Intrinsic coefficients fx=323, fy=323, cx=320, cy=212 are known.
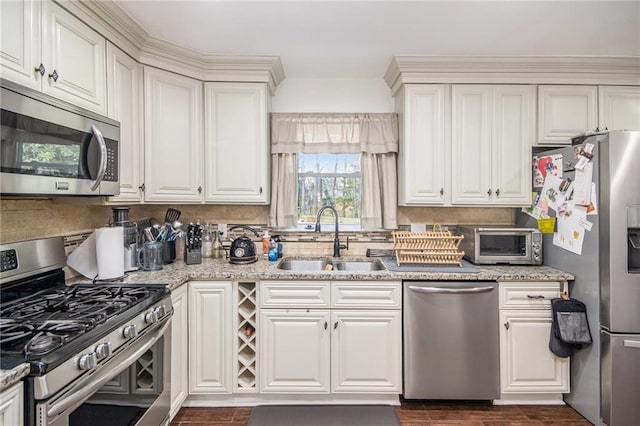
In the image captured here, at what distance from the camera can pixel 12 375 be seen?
97 centimetres

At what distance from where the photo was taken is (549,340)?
7.13 ft

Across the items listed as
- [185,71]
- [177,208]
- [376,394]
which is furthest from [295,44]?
[376,394]

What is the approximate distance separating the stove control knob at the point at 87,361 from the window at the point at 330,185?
194 cm

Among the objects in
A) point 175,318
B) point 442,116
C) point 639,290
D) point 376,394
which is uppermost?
point 442,116

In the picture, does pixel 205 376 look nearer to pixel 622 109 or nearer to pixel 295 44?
pixel 295 44

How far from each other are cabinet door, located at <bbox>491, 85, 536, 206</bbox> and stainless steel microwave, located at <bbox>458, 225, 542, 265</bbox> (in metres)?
0.27

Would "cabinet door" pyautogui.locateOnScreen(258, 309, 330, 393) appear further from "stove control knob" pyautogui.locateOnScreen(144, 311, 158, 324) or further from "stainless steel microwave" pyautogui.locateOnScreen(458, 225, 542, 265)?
"stainless steel microwave" pyautogui.locateOnScreen(458, 225, 542, 265)

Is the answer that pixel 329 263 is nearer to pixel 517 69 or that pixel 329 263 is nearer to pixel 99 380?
pixel 99 380

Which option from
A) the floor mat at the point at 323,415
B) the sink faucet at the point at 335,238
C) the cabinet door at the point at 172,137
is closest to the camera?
the floor mat at the point at 323,415

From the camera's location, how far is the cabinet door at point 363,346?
2178 mm

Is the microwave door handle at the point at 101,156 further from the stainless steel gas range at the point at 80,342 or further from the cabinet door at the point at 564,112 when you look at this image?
the cabinet door at the point at 564,112

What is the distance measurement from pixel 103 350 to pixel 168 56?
6.53 feet

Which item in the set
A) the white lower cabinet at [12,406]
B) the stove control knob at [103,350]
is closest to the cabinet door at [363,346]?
the stove control knob at [103,350]

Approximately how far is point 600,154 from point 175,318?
2.79 meters
